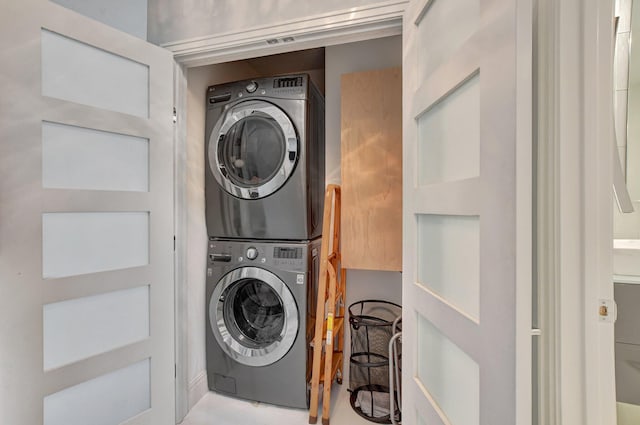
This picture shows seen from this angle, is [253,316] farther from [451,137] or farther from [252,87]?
[451,137]

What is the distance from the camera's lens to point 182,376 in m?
1.64

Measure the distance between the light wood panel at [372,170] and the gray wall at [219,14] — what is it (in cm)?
45

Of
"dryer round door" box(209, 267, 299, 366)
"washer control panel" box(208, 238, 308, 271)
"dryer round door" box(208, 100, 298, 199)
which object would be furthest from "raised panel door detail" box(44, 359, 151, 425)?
"dryer round door" box(208, 100, 298, 199)

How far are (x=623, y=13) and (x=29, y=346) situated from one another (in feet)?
8.18

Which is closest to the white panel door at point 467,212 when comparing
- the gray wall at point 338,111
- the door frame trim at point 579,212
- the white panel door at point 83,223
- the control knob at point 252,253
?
the door frame trim at point 579,212

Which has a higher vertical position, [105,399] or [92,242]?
[92,242]

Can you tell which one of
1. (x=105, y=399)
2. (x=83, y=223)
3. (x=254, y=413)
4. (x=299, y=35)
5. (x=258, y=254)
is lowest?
(x=254, y=413)

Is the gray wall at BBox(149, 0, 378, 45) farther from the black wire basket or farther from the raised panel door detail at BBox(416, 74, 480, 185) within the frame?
the black wire basket

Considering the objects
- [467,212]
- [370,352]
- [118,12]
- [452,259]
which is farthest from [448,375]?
[118,12]

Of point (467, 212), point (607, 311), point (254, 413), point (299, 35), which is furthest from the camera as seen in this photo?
point (254, 413)

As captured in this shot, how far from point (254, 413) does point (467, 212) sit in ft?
5.83

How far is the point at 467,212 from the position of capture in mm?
669

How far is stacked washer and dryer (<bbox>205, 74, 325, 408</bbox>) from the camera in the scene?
1.73 m

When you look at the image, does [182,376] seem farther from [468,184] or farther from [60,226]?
[468,184]
